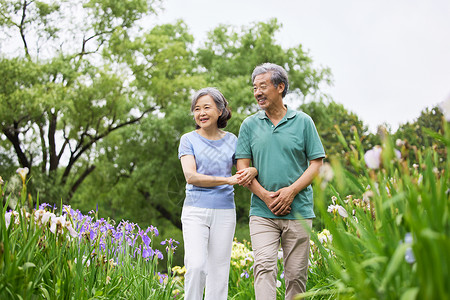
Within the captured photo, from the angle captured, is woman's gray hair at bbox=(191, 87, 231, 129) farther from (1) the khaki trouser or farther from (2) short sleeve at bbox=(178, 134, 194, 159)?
(1) the khaki trouser

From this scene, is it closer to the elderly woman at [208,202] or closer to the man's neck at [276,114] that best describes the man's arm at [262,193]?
the elderly woman at [208,202]

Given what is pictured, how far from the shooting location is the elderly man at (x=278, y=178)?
328 centimetres

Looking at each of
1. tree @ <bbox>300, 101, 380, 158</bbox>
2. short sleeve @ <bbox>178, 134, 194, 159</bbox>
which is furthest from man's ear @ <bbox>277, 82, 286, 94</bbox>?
tree @ <bbox>300, 101, 380, 158</bbox>

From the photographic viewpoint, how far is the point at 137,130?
19547 millimetres

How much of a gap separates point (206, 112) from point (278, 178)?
2.51 ft

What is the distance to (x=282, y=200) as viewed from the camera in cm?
327

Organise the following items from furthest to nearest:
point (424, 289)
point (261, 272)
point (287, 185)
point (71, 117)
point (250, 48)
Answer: point (250, 48), point (71, 117), point (287, 185), point (261, 272), point (424, 289)

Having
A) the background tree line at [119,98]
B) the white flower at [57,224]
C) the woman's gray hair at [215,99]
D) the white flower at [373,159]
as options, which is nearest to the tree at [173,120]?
the background tree line at [119,98]

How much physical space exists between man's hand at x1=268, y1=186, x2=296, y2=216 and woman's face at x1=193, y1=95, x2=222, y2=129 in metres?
0.77

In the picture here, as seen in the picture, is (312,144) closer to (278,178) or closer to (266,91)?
(278,178)

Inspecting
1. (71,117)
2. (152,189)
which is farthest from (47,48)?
(152,189)

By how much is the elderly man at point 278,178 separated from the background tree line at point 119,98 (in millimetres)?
12835

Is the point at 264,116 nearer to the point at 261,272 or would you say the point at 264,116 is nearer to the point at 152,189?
the point at 261,272

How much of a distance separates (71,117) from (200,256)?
16026 millimetres
